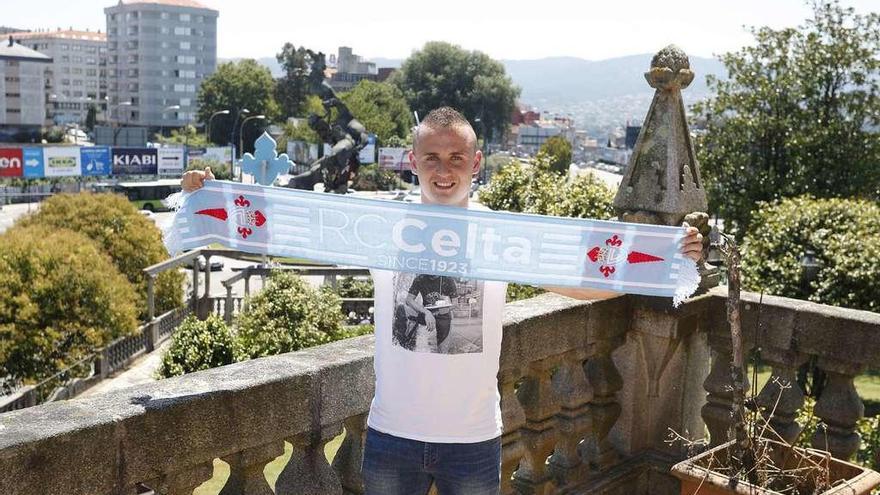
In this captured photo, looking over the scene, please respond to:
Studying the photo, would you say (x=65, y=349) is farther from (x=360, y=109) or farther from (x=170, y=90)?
(x=170, y=90)

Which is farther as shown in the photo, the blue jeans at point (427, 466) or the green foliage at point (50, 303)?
the green foliage at point (50, 303)

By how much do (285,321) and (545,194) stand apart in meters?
6.53

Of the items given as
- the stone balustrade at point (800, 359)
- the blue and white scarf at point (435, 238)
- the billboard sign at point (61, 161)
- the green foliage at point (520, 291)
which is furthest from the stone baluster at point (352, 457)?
the billboard sign at point (61, 161)

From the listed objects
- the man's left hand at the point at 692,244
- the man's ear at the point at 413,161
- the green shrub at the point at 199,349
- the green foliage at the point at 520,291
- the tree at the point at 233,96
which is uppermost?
the tree at the point at 233,96

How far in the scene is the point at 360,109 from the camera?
85125 mm

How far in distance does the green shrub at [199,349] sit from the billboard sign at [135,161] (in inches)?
1916

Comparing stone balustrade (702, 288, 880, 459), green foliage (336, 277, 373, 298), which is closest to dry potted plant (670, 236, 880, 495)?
stone balustrade (702, 288, 880, 459)

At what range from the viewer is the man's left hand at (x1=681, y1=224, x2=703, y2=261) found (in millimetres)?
3414

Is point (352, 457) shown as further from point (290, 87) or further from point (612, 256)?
point (290, 87)

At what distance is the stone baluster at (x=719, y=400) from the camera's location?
5.04 meters

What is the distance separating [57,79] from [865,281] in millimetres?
156150

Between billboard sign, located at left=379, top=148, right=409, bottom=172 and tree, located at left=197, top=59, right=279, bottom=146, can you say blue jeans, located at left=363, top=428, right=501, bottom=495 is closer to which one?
billboard sign, located at left=379, top=148, right=409, bottom=172

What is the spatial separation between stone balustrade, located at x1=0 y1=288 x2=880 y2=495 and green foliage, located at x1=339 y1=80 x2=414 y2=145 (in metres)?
78.8

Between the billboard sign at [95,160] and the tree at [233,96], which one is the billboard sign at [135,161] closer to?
the billboard sign at [95,160]
